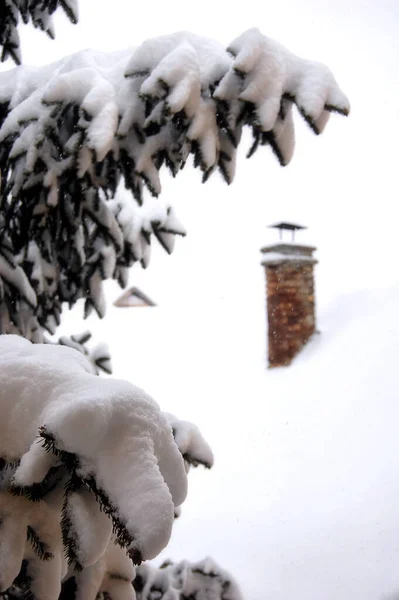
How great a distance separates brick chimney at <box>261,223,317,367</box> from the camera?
5.15 meters

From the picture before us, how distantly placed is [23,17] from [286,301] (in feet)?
12.8

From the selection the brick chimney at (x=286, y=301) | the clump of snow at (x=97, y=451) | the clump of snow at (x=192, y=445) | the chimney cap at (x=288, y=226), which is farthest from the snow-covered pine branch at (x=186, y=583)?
the chimney cap at (x=288, y=226)

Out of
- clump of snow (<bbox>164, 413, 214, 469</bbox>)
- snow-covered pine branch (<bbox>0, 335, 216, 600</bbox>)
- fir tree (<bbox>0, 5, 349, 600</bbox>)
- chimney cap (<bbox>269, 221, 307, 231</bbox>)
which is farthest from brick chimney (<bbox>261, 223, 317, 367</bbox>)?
snow-covered pine branch (<bbox>0, 335, 216, 600</bbox>)

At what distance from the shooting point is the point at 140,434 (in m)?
0.45

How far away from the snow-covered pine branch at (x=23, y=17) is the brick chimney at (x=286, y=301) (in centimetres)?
362

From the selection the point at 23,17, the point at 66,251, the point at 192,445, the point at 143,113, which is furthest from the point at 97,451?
the point at 23,17

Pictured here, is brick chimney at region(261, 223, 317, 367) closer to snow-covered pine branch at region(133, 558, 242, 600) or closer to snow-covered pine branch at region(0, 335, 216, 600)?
snow-covered pine branch at region(133, 558, 242, 600)

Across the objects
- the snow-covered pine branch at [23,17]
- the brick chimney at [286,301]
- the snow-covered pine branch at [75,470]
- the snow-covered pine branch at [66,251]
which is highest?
the snow-covered pine branch at [23,17]

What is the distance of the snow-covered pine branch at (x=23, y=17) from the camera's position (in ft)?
5.66

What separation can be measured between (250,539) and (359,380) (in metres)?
1.95

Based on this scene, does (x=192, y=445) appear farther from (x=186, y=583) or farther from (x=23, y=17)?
(x=23, y=17)

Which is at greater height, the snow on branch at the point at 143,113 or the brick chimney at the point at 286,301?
the snow on branch at the point at 143,113

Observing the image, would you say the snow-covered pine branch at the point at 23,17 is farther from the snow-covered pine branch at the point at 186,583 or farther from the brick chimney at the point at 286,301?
the brick chimney at the point at 286,301

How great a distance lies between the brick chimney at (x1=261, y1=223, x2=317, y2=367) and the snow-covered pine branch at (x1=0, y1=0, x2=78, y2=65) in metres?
3.62
